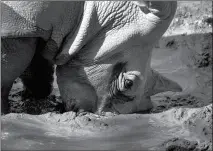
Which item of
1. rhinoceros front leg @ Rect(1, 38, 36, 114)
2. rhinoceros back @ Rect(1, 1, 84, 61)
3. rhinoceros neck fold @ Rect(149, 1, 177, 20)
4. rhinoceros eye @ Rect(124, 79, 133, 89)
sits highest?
rhinoceros neck fold @ Rect(149, 1, 177, 20)

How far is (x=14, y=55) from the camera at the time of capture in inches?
103

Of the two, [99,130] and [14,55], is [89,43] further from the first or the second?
[99,130]

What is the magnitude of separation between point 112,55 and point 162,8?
40cm

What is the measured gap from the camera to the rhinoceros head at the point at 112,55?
261 cm

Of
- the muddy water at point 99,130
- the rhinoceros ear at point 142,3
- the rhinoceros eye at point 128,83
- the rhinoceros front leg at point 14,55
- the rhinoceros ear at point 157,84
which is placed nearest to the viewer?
the muddy water at point 99,130

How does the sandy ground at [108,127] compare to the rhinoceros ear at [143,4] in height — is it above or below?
below

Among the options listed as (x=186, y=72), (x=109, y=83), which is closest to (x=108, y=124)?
(x=109, y=83)

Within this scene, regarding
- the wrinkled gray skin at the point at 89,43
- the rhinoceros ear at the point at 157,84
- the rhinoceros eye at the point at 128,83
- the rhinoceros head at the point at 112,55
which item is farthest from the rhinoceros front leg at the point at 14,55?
the rhinoceros ear at the point at 157,84

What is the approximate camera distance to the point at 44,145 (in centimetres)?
220

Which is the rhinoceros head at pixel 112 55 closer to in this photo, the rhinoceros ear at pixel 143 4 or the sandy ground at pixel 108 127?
the rhinoceros ear at pixel 143 4

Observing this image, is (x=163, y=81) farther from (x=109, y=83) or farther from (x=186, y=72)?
(x=186, y=72)

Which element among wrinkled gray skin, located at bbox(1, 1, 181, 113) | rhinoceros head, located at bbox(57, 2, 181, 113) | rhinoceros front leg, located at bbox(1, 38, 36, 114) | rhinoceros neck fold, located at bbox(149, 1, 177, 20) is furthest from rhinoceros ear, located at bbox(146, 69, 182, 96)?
rhinoceros front leg, located at bbox(1, 38, 36, 114)

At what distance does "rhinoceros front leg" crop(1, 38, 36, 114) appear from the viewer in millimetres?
2574

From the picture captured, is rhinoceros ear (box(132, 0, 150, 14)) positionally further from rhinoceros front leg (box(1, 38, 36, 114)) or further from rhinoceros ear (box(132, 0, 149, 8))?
rhinoceros front leg (box(1, 38, 36, 114))
